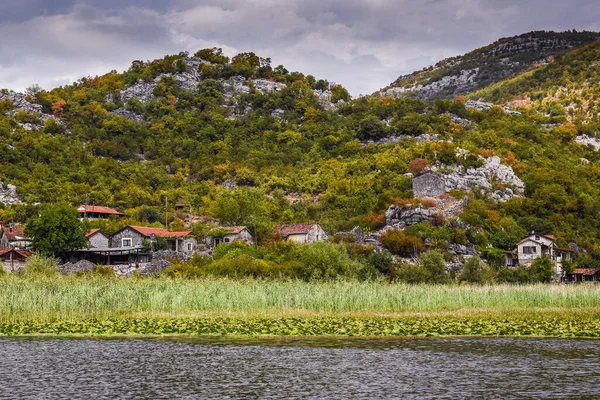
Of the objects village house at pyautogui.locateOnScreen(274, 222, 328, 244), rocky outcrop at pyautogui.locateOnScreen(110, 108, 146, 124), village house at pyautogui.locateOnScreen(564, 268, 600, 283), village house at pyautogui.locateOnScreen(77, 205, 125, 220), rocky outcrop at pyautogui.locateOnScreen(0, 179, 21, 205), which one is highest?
rocky outcrop at pyautogui.locateOnScreen(110, 108, 146, 124)

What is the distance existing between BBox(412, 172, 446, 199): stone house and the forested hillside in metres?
1.70

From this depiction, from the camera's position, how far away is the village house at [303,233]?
85562 millimetres

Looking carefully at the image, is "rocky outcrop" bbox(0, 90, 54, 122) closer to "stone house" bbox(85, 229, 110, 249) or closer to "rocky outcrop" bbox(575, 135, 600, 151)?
"stone house" bbox(85, 229, 110, 249)

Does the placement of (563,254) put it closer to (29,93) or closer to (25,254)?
(25,254)

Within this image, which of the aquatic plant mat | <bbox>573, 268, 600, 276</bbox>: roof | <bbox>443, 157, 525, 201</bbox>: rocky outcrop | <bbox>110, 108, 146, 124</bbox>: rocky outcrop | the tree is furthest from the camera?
<bbox>110, 108, 146, 124</bbox>: rocky outcrop

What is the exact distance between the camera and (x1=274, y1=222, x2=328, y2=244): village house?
85562 millimetres

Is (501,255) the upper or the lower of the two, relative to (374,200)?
lower

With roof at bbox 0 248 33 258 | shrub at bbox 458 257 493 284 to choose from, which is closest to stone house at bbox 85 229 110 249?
roof at bbox 0 248 33 258

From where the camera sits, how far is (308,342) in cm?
2866

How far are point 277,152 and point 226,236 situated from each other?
5074 centimetres

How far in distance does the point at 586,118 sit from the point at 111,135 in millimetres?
93945

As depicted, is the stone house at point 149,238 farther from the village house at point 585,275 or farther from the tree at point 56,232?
the village house at point 585,275

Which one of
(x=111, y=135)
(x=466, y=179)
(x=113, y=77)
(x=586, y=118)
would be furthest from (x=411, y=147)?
(x=113, y=77)

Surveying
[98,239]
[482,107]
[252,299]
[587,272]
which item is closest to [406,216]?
[587,272]
